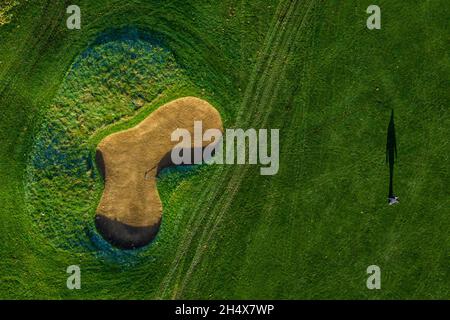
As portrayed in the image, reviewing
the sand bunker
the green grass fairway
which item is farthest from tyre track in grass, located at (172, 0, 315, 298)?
the sand bunker

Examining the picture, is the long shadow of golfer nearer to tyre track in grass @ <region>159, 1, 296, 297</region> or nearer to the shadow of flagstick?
the shadow of flagstick

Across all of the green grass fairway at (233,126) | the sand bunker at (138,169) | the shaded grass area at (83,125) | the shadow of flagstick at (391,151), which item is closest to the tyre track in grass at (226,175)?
the green grass fairway at (233,126)

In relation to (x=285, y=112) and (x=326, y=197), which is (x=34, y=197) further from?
(x=326, y=197)

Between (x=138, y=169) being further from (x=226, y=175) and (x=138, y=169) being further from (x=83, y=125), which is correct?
(x=226, y=175)

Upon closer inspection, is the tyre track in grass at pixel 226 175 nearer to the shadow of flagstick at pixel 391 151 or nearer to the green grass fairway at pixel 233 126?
the green grass fairway at pixel 233 126

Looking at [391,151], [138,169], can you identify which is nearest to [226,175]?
[138,169]
